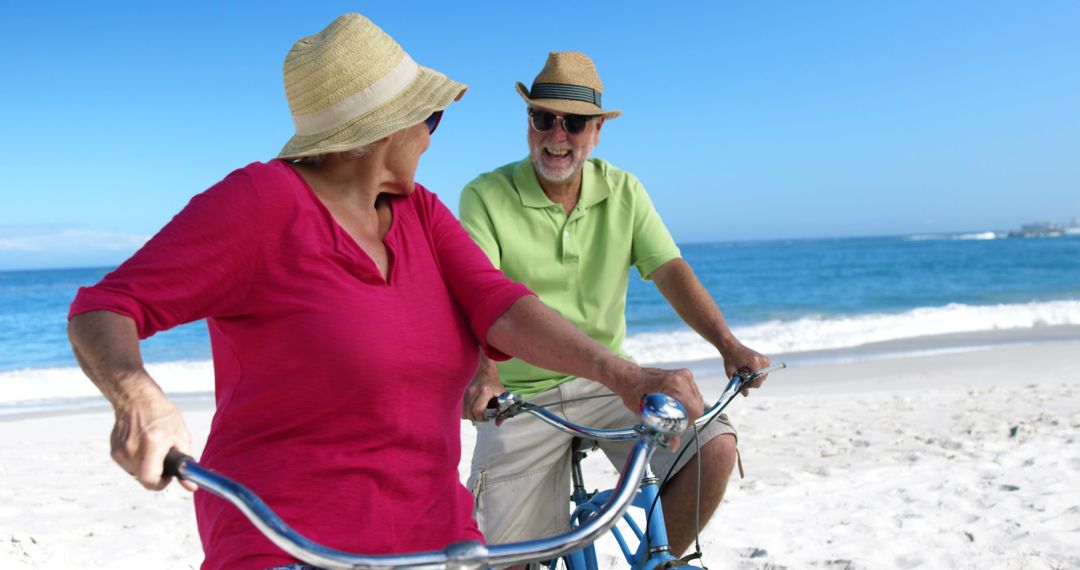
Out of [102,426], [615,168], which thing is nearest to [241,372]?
[615,168]

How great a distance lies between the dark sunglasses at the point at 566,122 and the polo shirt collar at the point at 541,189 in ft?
0.42

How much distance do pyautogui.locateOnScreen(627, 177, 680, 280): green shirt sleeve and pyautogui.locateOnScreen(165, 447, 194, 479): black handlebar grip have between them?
2.29 metres

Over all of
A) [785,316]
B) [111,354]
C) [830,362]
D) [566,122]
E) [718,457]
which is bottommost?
[785,316]

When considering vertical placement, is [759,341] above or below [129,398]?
below

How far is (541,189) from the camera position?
3391mm

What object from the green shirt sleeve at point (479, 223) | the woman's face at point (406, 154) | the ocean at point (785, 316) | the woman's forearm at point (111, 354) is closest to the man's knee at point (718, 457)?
the green shirt sleeve at point (479, 223)

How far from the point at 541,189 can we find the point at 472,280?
1.52 metres

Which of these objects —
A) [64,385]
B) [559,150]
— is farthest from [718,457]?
[64,385]

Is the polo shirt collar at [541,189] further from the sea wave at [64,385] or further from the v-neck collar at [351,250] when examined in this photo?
the sea wave at [64,385]

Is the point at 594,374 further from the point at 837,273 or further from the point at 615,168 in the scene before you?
the point at 837,273

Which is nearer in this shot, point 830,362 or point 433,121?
point 433,121

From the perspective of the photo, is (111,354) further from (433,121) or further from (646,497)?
(646,497)

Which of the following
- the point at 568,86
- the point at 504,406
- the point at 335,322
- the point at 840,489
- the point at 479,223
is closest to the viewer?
the point at 335,322

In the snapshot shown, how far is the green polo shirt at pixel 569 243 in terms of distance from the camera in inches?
128
